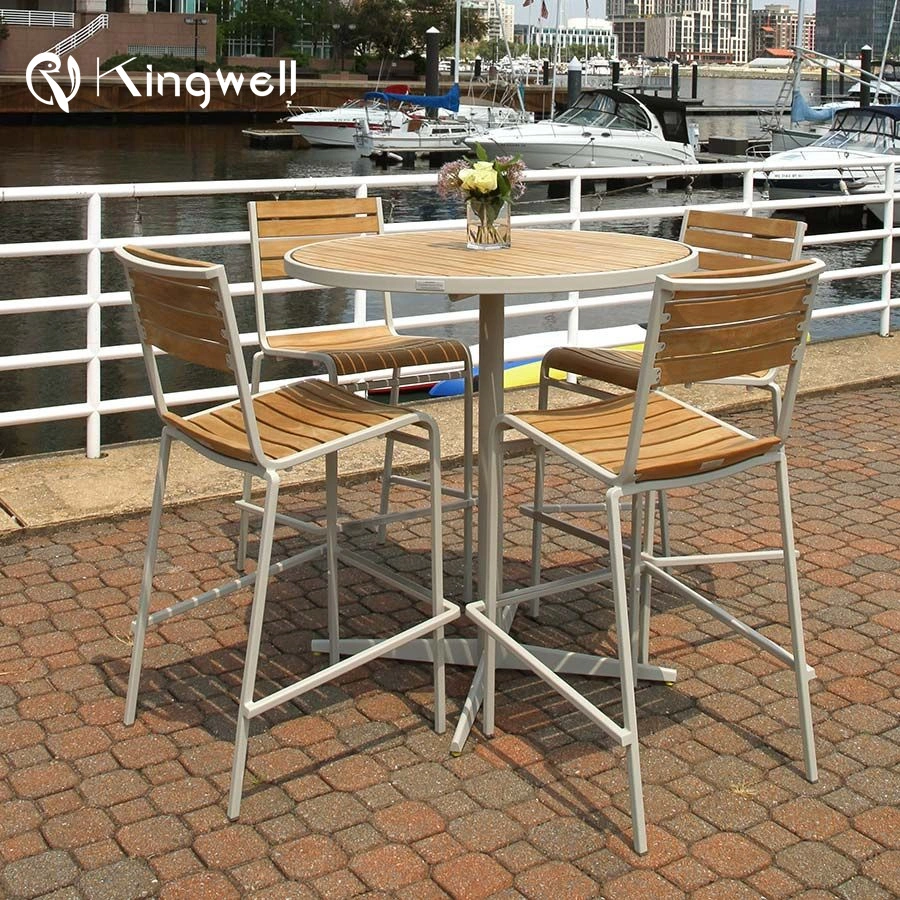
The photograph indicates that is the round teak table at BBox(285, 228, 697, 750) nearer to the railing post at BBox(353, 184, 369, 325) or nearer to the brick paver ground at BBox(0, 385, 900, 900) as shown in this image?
the brick paver ground at BBox(0, 385, 900, 900)

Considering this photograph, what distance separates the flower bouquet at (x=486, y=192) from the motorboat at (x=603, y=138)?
35.3 m

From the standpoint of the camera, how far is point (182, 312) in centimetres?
328

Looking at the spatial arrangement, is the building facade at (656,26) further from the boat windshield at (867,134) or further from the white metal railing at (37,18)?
the boat windshield at (867,134)

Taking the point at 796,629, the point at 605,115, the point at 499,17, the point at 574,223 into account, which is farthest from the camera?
the point at 499,17

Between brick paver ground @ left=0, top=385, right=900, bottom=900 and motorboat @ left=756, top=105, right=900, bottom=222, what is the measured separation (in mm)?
23769

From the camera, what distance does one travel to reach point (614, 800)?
3209 millimetres

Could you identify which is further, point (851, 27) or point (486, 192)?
point (851, 27)

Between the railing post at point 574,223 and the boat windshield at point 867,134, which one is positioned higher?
the boat windshield at point 867,134

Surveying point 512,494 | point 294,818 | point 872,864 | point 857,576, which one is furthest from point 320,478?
point 872,864

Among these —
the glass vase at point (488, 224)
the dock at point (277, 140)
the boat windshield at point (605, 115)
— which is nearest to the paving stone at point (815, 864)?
the glass vase at point (488, 224)

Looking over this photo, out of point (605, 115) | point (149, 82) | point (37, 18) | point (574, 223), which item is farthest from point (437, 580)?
point (37, 18)

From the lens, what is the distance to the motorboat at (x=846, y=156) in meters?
28.5

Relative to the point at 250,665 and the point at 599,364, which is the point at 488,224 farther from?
the point at 250,665

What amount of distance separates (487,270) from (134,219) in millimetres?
6761
